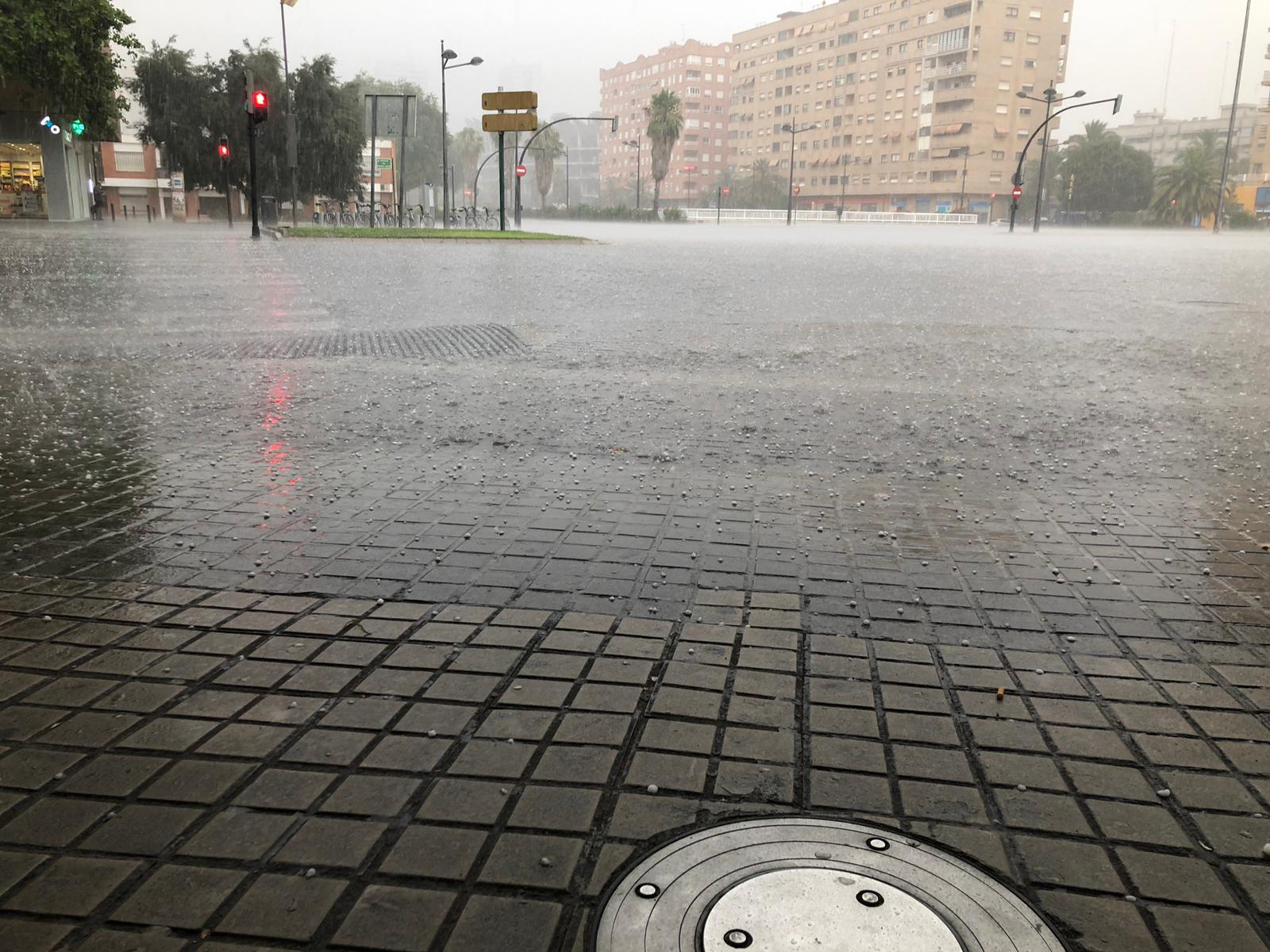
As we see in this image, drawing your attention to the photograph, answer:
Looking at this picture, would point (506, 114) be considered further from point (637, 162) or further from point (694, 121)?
point (694, 121)

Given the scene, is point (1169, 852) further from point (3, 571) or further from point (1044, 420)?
point (1044, 420)

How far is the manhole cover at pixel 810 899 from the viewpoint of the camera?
1.88m

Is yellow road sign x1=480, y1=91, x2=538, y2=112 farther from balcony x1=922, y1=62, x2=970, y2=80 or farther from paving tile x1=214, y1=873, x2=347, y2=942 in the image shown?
balcony x1=922, y1=62, x2=970, y2=80

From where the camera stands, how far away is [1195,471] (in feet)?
18.4

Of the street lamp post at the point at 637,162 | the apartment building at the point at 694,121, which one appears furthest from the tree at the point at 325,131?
the apartment building at the point at 694,121

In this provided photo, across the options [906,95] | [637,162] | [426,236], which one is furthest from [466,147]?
[426,236]

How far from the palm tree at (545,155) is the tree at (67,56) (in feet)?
251

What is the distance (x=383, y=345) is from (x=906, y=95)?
12442 centimetres

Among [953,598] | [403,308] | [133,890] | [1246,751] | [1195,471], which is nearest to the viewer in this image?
[133,890]

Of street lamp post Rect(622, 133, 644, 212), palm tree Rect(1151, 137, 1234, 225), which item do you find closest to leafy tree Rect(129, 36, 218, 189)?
street lamp post Rect(622, 133, 644, 212)

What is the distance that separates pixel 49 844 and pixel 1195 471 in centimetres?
562

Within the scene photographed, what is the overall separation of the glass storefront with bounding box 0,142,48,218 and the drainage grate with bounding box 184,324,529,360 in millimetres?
51704

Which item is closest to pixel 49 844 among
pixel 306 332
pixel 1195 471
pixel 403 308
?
pixel 1195 471

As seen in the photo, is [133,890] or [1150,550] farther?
[1150,550]
